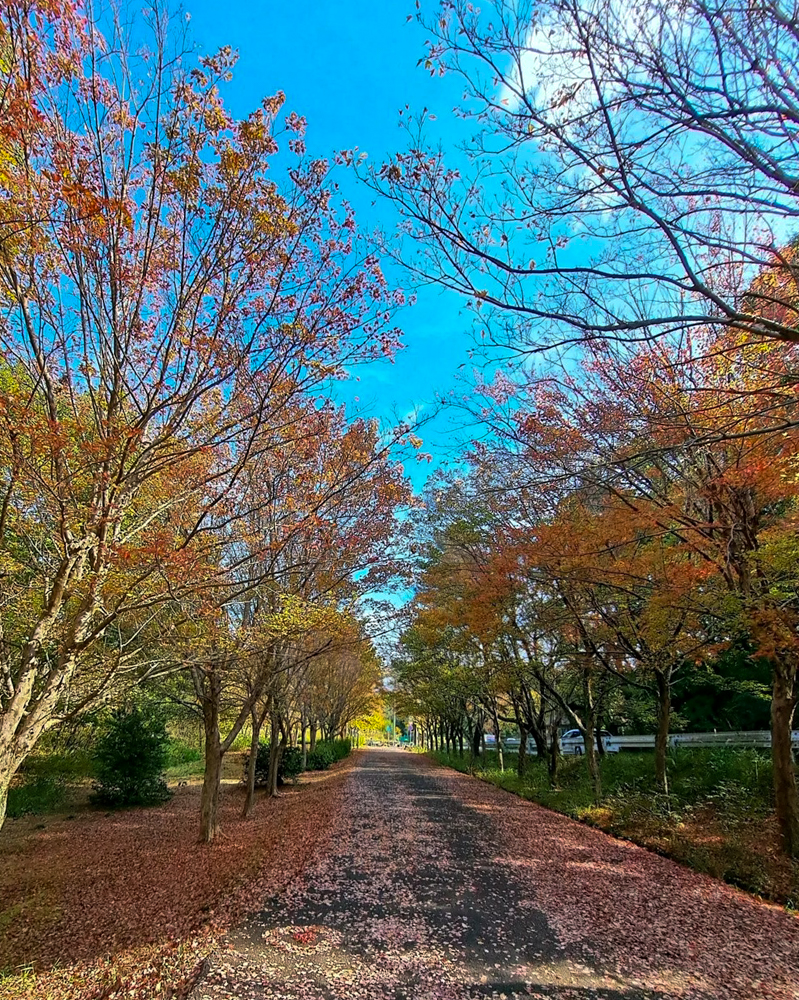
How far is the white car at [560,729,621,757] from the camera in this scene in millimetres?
20562

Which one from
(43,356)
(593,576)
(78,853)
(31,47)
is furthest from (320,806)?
(31,47)

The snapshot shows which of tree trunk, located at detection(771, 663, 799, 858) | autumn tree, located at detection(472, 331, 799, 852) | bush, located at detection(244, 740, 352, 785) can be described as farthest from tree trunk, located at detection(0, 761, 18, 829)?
bush, located at detection(244, 740, 352, 785)

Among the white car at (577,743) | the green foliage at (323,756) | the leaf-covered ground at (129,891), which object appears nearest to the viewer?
the leaf-covered ground at (129,891)

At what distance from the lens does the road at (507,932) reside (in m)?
3.91

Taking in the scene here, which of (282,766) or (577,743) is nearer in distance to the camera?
(282,766)

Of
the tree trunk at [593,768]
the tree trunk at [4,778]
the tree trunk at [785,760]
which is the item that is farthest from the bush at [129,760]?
the tree trunk at [785,760]

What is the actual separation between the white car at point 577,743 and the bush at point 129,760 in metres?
15.1

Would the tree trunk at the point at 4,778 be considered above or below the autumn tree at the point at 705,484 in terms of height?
below

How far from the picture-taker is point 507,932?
4.88 m

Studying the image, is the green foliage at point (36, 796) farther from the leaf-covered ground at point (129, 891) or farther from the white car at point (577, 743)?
the white car at point (577, 743)

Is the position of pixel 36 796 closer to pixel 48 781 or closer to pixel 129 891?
pixel 48 781

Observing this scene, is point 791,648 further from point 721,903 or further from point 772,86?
point 772,86

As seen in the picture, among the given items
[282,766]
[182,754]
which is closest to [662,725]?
[282,766]

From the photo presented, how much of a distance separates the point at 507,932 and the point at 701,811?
6.68 m
